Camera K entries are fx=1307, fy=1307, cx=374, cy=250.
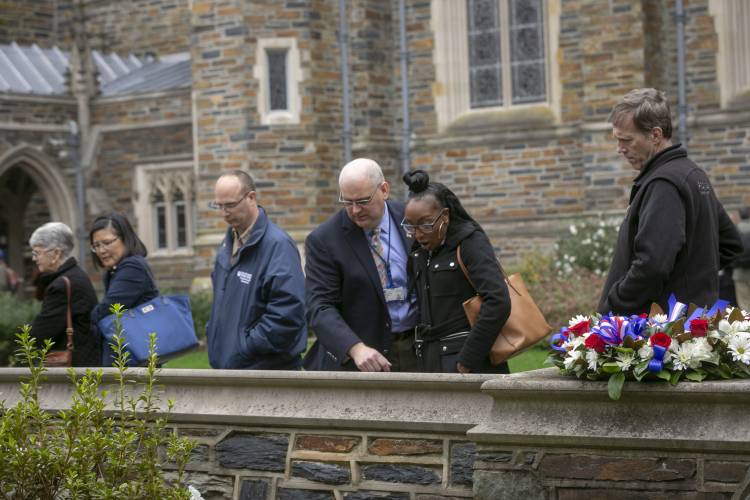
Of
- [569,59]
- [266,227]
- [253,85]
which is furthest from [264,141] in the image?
[266,227]

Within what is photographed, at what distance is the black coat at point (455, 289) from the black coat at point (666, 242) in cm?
65

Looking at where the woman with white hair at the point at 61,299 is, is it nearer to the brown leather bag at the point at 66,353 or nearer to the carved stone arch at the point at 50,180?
the brown leather bag at the point at 66,353

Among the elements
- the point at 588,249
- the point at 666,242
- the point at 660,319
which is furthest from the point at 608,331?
the point at 588,249

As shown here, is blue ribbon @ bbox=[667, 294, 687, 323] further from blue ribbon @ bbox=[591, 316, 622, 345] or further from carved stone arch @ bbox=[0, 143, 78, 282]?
carved stone arch @ bbox=[0, 143, 78, 282]

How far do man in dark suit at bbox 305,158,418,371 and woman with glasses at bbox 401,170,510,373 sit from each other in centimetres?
19

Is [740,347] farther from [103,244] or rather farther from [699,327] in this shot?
[103,244]

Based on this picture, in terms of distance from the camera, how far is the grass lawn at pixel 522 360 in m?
11.9

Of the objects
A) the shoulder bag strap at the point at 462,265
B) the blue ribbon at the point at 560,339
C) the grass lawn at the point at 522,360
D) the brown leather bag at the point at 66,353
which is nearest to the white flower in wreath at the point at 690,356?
the blue ribbon at the point at 560,339

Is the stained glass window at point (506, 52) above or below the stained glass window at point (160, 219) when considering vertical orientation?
above

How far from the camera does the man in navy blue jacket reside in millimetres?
6344

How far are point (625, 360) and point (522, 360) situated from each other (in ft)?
26.5

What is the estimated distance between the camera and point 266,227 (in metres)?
6.58

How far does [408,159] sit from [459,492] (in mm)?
14963

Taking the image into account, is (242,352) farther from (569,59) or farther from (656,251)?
(569,59)
